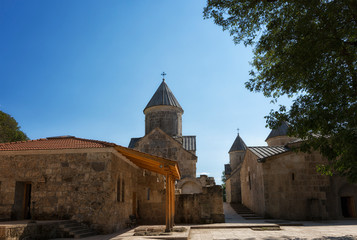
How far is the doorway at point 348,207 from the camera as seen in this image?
58.3 ft

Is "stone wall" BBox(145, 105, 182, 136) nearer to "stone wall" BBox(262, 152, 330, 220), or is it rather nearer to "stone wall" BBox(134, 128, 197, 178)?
"stone wall" BBox(134, 128, 197, 178)

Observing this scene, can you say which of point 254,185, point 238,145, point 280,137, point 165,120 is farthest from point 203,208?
point 238,145

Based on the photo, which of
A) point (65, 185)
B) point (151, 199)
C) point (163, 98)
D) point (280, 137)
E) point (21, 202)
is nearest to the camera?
point (65, 185)

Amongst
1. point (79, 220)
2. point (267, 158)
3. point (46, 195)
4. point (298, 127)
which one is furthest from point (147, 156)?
point (267, 158)

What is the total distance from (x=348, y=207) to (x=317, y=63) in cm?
1315

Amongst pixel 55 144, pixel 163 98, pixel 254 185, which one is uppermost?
pixel 163 98

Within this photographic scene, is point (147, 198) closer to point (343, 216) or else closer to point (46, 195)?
point (46, 195)

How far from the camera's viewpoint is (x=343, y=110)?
8695mm

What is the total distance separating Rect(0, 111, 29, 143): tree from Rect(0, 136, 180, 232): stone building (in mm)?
21771

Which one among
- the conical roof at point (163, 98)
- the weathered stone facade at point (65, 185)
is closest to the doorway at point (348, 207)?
the weathered stone facade at point (65, 185)

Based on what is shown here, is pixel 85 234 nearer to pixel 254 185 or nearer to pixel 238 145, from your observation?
pixel 254 185

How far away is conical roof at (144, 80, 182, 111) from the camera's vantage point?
26609 millimetres

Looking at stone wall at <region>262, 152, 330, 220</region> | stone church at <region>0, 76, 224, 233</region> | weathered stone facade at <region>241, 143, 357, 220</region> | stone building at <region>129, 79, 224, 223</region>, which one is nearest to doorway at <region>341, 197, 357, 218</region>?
weathered stone facade at <region>241, 143, 357, 220</region>

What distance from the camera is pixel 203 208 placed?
15.4 m
